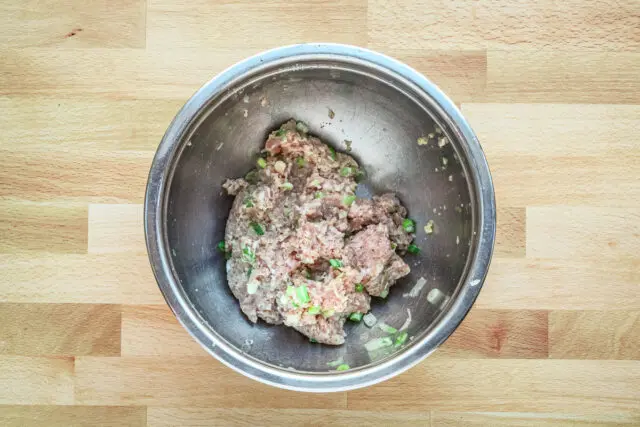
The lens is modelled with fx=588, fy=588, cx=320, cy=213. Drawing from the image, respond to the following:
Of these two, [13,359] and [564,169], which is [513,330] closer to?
[564,169]

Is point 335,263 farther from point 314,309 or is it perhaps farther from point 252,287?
point 252,287

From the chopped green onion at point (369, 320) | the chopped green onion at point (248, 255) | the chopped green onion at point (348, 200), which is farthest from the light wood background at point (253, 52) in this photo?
the chopped green onion at point (348, 200)

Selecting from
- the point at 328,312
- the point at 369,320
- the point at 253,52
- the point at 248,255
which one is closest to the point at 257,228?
the point at 248,255

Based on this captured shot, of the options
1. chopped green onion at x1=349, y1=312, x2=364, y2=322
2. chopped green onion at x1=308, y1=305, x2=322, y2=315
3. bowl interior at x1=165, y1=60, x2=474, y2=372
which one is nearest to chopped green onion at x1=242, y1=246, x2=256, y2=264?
bowl interior at x1=165, y1=60, x2=474, y2=372

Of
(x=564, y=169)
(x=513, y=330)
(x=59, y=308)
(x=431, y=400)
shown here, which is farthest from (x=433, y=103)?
(x=59, y=308)

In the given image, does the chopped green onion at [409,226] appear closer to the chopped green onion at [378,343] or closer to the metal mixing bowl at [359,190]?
the metal mixing bowl at [359,190]

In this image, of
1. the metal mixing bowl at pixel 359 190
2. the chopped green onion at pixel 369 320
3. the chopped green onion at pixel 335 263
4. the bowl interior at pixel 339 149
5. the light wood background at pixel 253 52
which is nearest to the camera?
the metal mixing bowl at pixel 359 190
